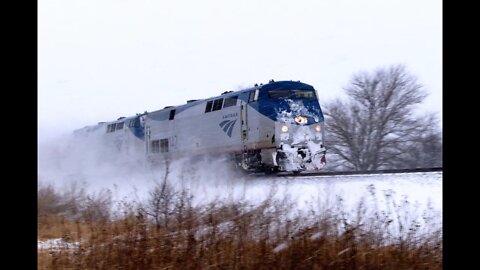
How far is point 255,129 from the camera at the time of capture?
49.4ft

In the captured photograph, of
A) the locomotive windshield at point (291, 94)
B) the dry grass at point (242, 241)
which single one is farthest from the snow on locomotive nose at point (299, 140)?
the dry grass at point (242, 241)

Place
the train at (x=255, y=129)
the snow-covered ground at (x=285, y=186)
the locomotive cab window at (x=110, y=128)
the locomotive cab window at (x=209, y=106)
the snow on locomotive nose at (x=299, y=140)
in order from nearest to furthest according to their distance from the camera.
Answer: the snow-covered ground at (x=285, y=186), the snow on locomotive nose at (x=299, y=140), the train at (x=255, y=129), the locomotive cab window at (x=209, y=106), the locomotive cab window at (x=110, y=128)

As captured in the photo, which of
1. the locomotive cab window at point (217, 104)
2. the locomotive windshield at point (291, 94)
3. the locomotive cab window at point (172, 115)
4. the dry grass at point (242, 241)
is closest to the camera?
the dry grass at point (242, 241)

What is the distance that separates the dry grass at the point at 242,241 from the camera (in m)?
5.95

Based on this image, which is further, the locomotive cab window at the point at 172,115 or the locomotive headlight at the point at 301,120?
the locomotive cab window at the point at 172,115

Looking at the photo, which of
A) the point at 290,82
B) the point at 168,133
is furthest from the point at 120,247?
the point at 168,133

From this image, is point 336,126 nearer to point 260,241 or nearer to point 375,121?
point 375,121

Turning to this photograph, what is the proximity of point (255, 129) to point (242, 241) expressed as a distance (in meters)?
8.83

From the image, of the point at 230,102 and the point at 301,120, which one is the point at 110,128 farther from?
the point at 301,120

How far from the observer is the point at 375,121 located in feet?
65.8

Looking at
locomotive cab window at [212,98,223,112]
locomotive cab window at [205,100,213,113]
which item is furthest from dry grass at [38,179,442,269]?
locomotive cab window at [205,100,213,113]

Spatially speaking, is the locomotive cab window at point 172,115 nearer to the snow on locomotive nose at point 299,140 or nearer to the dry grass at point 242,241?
the snow on locomotive nose at point 299,140

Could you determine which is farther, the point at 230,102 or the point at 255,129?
the point at 230,102

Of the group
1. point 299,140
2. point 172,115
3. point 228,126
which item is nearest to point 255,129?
point 228,126
